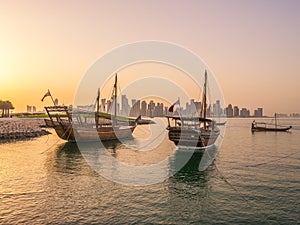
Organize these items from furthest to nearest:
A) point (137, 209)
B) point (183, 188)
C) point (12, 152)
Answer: point (12, 152), point (183, 188), point (137, 209)

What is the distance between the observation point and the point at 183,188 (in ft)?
70.4

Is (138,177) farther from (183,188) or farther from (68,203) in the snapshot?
(68,203)

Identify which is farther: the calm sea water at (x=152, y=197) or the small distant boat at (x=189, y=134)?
the small distant boat at (x=189, y=134)

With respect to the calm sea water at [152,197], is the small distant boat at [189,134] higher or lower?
higher

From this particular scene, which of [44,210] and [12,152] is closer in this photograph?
[44,210]

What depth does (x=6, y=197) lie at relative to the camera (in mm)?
18047

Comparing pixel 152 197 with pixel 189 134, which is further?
pixel 189 134

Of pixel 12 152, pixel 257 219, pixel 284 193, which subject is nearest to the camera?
pixel 257 219

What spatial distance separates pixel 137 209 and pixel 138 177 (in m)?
8.69

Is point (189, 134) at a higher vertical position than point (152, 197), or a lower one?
higher

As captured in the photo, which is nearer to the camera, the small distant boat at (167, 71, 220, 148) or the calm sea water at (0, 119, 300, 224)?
the calm sea water at (0, 119, 300, 224)

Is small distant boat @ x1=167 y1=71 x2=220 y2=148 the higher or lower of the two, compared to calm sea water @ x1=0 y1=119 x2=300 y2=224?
higher

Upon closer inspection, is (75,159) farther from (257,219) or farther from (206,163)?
(257,219)

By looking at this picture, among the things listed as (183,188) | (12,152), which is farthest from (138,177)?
(12,152)
